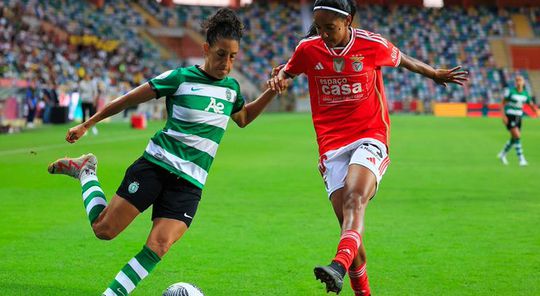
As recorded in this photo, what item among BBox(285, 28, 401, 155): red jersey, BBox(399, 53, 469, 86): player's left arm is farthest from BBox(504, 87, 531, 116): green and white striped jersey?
BBox(285, 28, 401, 155): red jersey

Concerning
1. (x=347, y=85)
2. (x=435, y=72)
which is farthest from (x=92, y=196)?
(x=435, y=72)

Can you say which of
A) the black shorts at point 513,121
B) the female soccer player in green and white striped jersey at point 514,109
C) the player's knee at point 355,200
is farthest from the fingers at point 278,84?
the black shorts at point 513,121

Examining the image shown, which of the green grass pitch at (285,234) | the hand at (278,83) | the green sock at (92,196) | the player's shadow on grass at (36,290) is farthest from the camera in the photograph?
the green grass pitch at (285,234)

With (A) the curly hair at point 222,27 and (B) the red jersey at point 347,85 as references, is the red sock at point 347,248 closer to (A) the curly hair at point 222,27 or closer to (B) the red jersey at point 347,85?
(B) the red jersey at point 347,85

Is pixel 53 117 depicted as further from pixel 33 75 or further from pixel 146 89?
pixel 146 89

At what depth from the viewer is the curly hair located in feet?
21.8

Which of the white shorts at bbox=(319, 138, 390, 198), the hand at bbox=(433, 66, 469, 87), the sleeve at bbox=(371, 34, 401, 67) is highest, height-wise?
the sleeve at bbox=(371, 34, 401, 67)

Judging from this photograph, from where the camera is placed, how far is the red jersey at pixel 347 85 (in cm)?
685

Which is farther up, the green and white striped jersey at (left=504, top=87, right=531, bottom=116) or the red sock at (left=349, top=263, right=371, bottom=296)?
the red sock at (left=349, top=263, right=371, bottom=296)

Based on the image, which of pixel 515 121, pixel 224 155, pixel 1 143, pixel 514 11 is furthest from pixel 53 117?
pixel 514 11

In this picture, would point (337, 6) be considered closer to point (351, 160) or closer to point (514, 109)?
point (351, 160)

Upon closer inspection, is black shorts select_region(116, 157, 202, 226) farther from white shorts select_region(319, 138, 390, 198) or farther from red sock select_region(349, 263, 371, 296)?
red sock select_region(349, 263, 371, 296)

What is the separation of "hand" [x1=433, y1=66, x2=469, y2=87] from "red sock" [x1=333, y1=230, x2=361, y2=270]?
74.3 inches

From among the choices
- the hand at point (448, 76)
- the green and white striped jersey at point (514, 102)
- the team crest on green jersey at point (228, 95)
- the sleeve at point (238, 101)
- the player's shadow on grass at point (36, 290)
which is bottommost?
the green and white striped jersey at point (514, 102)
